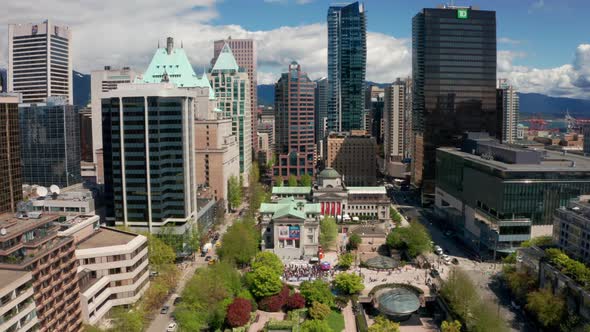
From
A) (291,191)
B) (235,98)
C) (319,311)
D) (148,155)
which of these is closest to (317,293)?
(319,311)

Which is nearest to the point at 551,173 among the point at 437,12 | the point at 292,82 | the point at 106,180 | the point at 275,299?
the point at 275,299

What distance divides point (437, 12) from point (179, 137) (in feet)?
316

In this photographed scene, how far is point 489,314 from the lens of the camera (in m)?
67.7

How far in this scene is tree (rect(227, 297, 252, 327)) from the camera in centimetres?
7269

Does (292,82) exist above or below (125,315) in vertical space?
above

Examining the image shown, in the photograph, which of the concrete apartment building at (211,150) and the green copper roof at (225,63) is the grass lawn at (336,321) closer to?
the concrete apartment building at (211,150)

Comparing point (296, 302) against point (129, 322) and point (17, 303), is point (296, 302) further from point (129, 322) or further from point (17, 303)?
point (17, 303)

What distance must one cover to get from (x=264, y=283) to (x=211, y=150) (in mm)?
63747

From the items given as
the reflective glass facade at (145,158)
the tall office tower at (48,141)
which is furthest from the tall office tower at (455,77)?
the tall office tower at (48,141)

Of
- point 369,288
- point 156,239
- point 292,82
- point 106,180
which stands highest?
point 292,82

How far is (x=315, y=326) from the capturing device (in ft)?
220

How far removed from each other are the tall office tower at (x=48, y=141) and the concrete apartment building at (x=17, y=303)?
113646 millimetres

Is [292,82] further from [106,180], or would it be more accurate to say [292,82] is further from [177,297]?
[177,297]

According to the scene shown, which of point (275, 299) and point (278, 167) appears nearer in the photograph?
point (275, 299)
